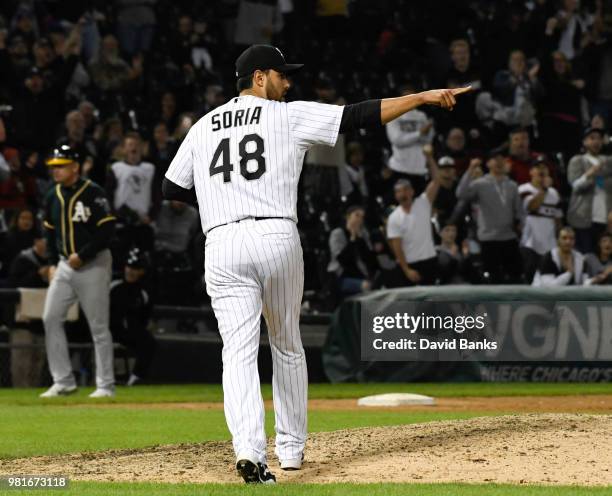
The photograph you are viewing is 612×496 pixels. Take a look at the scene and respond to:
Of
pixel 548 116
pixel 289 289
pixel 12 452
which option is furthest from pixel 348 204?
pixel 289 289

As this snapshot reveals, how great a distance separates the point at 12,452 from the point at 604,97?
15529 mm

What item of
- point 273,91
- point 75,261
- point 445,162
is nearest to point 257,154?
point 273,91

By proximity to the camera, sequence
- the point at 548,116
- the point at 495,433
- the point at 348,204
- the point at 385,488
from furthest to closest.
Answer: the point at 548,116, the point at 348,204, the point at 495,433, the point at 385,488

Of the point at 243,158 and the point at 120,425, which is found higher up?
the point at 243,158

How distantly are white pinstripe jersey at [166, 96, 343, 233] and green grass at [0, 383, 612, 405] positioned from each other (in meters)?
6.77

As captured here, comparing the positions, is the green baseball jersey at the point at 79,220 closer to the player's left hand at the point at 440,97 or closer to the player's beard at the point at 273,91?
the player's beard at the point at 273,91

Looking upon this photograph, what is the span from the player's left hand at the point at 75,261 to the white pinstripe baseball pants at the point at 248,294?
6.81 m

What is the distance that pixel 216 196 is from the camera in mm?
6918

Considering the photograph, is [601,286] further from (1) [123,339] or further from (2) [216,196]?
(2) [216,196]

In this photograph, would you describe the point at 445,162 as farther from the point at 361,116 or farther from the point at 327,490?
the point at 327,490

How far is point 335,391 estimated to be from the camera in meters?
14.6

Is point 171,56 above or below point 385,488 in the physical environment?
above

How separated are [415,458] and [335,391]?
7102mm

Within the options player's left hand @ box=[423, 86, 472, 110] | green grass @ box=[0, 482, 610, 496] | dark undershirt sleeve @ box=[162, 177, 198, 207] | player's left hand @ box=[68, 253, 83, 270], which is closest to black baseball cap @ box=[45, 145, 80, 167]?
player's left hand @ box=[68, 253, 83, 270]
